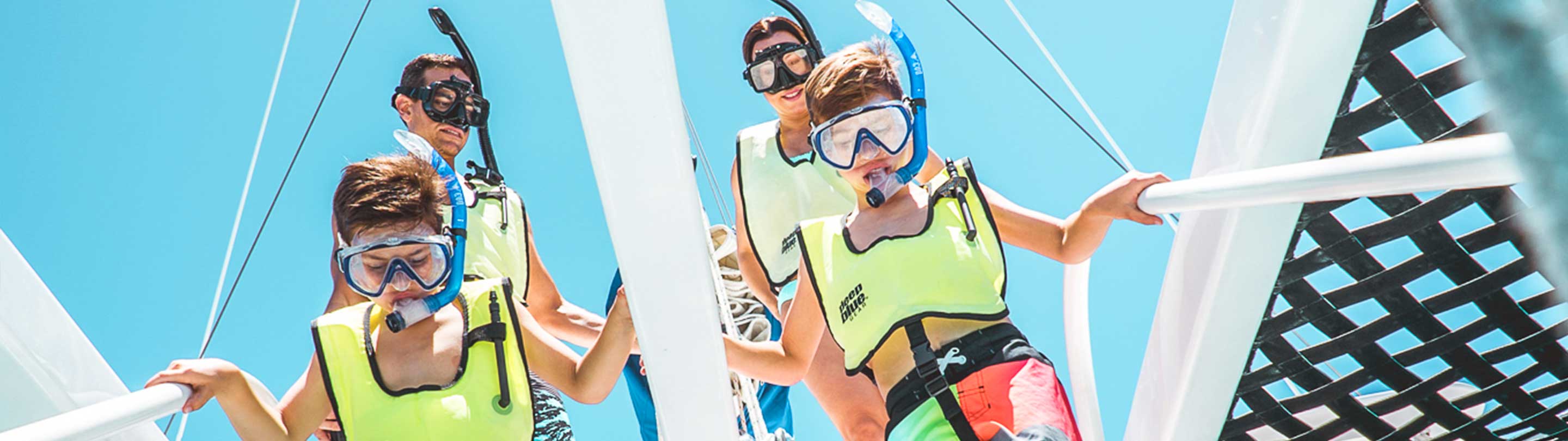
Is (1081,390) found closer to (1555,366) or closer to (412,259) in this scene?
(1555,366)

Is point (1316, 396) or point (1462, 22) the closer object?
point (1462, 22)

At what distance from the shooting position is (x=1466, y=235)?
2199mm

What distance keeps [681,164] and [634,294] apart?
0.20m

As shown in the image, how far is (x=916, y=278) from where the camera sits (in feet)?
8.31

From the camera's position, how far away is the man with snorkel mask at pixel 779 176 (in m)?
3.50

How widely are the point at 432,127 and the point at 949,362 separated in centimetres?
202

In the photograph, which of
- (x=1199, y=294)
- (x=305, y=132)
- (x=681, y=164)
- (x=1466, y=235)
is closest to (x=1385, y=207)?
(x=1466, y=235)

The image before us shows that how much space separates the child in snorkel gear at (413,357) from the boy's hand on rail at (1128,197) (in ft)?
3.16

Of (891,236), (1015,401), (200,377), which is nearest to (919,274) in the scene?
(891,236)

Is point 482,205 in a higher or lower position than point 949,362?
higher

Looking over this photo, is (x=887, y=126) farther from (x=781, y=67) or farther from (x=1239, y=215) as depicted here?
(x=781, y=67)

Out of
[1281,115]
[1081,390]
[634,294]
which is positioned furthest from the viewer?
[1081,390]

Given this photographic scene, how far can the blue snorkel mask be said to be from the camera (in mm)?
2518

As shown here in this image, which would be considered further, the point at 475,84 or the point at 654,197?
the point at 475,84
